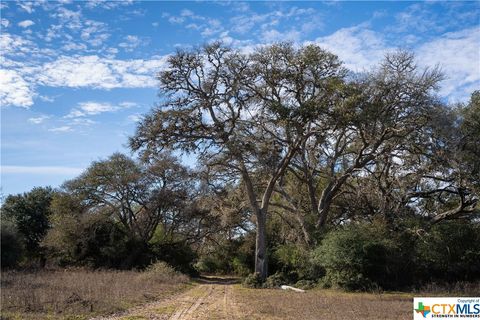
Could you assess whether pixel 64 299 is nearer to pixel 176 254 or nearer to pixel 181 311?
pixel 181 311

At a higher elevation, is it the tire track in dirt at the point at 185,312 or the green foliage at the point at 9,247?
the green foliage at the point at 9,247

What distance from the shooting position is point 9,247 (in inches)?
998

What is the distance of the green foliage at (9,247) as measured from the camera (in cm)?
2393

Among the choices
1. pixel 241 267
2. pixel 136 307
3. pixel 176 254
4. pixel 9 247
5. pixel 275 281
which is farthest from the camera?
pixel 176 254

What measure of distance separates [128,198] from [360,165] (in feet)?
68.8

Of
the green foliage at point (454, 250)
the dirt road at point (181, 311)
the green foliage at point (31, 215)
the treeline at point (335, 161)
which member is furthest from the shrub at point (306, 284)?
the green foliage at point (31, 215)

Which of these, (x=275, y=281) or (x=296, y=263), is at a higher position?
(x=296, y=263)

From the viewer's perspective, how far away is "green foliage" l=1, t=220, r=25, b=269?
23.9 metres

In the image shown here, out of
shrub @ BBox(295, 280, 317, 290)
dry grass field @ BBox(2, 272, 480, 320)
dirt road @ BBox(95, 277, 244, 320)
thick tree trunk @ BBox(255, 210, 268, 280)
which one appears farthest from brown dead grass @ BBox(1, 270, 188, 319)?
thick tree trunk @ BBox(255, 210, 268, 280)

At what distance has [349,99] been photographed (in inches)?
963

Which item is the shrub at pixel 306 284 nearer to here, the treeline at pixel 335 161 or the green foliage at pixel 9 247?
the treeline at pixel 335 161

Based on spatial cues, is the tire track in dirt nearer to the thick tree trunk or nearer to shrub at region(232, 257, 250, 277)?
the thick tree trunk

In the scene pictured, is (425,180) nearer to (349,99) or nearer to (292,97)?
(349,99)

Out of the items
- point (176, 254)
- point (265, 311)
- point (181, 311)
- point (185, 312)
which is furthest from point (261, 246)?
point (185, 312)
